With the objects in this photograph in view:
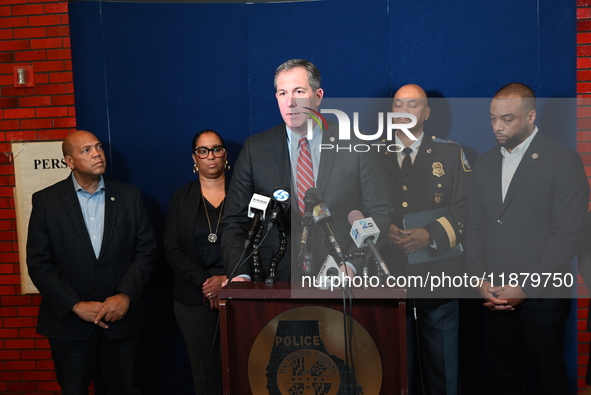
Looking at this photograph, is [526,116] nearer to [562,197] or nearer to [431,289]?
[562,197]

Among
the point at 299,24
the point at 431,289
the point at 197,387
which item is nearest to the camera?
the point at 431,289

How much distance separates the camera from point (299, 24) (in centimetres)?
370

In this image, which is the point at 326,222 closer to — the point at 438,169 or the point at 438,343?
the point at 438,169

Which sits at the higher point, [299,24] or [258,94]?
[299,24]

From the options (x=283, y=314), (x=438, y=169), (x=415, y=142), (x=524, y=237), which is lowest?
(x=283, y=314)

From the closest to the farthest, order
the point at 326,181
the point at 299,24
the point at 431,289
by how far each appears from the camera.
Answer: the point at 326,181, the point at 431,289, the point at 299,24

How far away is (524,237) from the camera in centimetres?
298

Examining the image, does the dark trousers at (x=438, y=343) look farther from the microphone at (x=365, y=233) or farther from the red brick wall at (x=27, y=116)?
the microphone at (x=365, y=233)

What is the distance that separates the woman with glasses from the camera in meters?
3.39

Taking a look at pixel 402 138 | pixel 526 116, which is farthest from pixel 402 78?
pixel 526 116

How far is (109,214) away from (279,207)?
4.92 ft

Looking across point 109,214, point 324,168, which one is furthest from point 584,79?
point 109,214

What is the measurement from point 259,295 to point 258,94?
197 centimetres

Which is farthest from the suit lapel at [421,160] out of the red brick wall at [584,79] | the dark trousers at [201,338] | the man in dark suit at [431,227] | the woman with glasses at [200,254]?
the dark trousers at [201,338]
